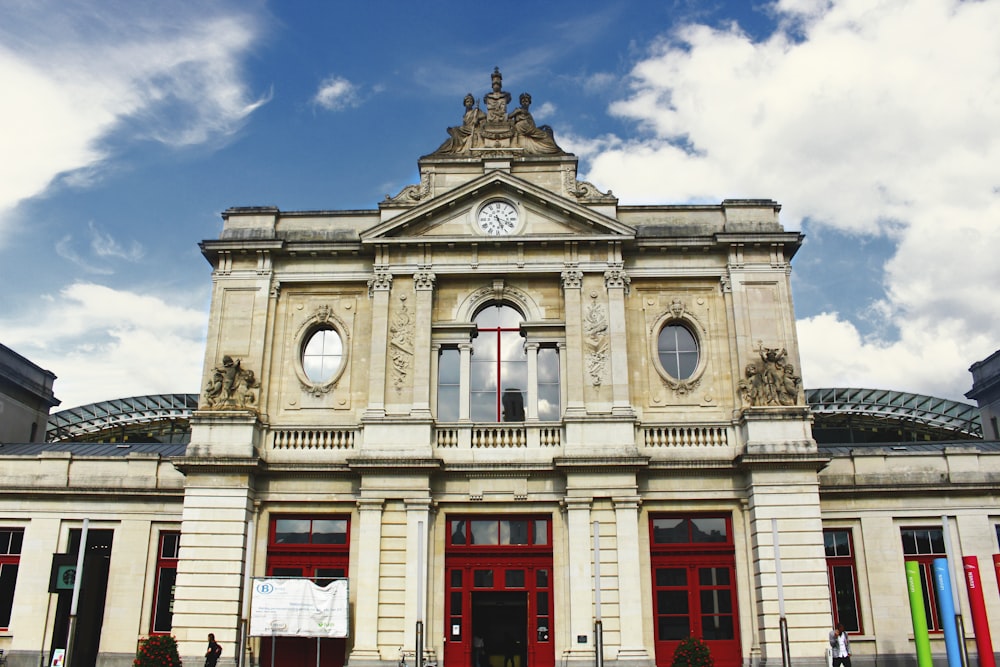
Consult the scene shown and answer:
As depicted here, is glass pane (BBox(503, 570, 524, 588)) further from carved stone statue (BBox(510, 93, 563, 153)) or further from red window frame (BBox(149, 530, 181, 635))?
carved stone statue (BBox(510, 93, 563, 153))

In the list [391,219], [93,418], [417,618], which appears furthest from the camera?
[93,418]

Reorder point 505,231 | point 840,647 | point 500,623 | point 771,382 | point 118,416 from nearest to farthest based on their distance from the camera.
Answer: point 840,647 → point 500,623 → point 771,382 → point 505,231 → point 118,416

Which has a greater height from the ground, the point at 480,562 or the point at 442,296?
the point at 442,296

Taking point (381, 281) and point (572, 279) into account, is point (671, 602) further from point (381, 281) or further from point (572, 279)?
point (381, 281)

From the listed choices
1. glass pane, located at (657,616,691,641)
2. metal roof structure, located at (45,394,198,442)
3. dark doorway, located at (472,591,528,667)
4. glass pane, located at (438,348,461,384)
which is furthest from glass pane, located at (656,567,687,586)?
metal roof structure, located at (45,394,198,442)

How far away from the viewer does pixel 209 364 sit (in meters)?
25.3

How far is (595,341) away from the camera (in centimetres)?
2505

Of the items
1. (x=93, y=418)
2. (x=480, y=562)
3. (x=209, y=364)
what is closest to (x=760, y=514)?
(x=480, y=562)

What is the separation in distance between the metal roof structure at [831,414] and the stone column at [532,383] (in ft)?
60.4

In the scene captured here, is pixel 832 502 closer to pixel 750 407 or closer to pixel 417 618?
pixel 750 407

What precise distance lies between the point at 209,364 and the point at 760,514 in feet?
51.9

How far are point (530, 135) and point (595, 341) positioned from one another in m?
7.25

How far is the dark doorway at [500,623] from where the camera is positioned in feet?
77.0

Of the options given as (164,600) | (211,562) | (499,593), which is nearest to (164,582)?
(164,600)
